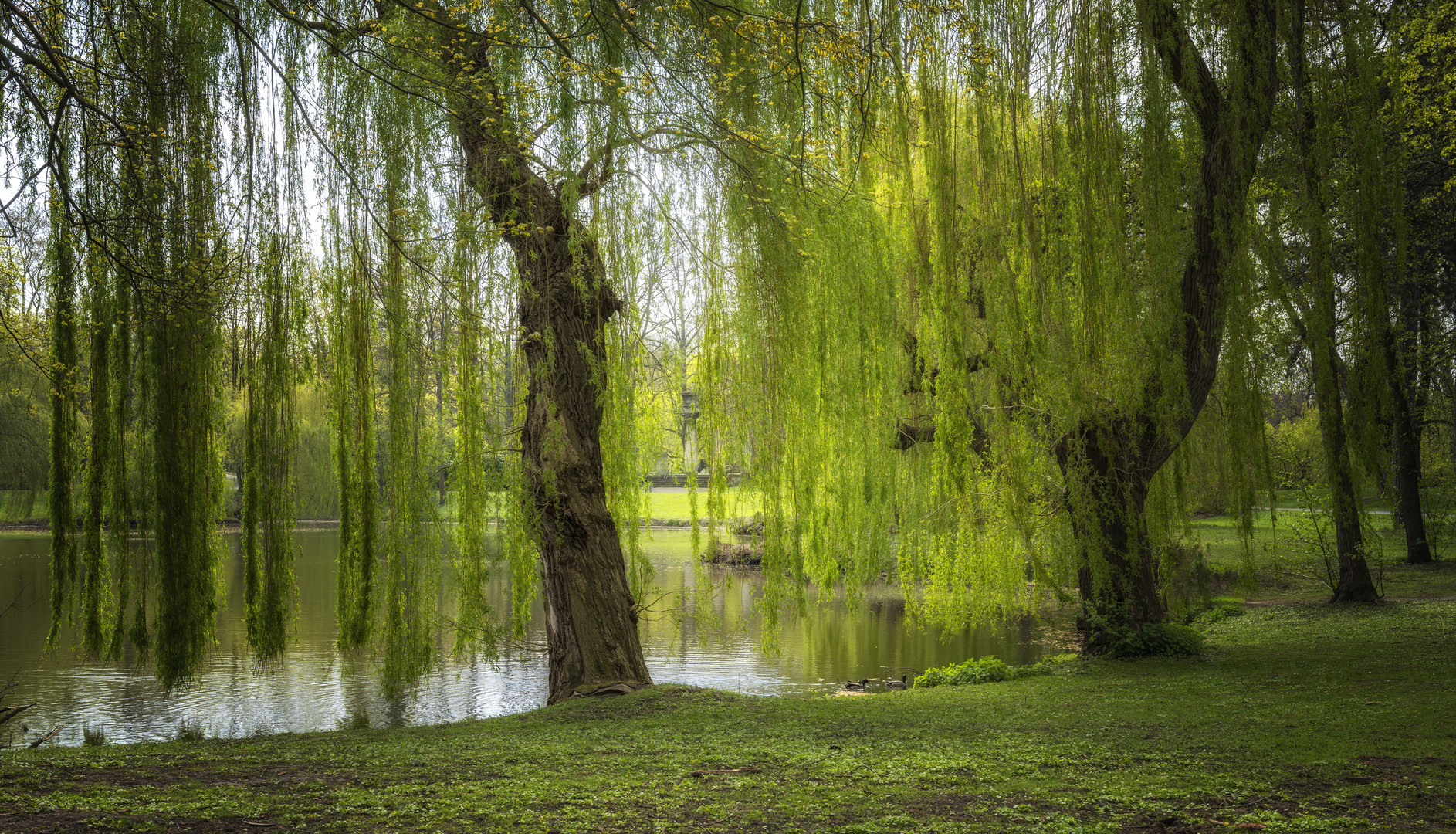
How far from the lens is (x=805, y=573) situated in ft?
26.0

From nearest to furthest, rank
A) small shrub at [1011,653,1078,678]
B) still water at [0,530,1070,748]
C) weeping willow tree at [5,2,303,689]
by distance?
weeping willow tree at [5,2,303,689], small shrub at [1011,653,1078,678], still water at [0,530,1070,748]

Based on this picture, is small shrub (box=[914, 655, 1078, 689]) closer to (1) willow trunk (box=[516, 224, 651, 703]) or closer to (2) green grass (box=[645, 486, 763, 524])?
(2) green grass (box=[645, 486, 763, 524])

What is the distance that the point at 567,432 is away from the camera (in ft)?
23.2

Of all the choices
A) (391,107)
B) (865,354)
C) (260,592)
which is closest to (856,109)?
(865,354)

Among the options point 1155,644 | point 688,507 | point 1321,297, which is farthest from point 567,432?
point 688,507

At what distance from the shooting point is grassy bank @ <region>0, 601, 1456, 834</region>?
3.04 meters

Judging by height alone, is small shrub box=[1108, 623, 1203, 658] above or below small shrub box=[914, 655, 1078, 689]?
above

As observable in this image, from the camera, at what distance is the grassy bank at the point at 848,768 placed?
3.04 metres

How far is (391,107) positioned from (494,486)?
2.78 meters

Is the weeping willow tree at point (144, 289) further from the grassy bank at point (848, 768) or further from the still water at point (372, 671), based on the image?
the still water at point (372, 671)

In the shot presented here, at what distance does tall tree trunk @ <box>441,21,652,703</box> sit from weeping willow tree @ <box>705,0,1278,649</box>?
42.0 inches

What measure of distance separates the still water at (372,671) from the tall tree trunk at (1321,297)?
4069mm

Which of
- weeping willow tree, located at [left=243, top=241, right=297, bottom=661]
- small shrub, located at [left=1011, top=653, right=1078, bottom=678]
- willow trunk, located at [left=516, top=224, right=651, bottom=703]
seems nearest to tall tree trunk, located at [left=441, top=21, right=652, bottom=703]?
willow trunk, located at [left=516, top=224, right=651, bottom=703]

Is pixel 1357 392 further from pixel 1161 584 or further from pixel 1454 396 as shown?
pixel 1454 396
